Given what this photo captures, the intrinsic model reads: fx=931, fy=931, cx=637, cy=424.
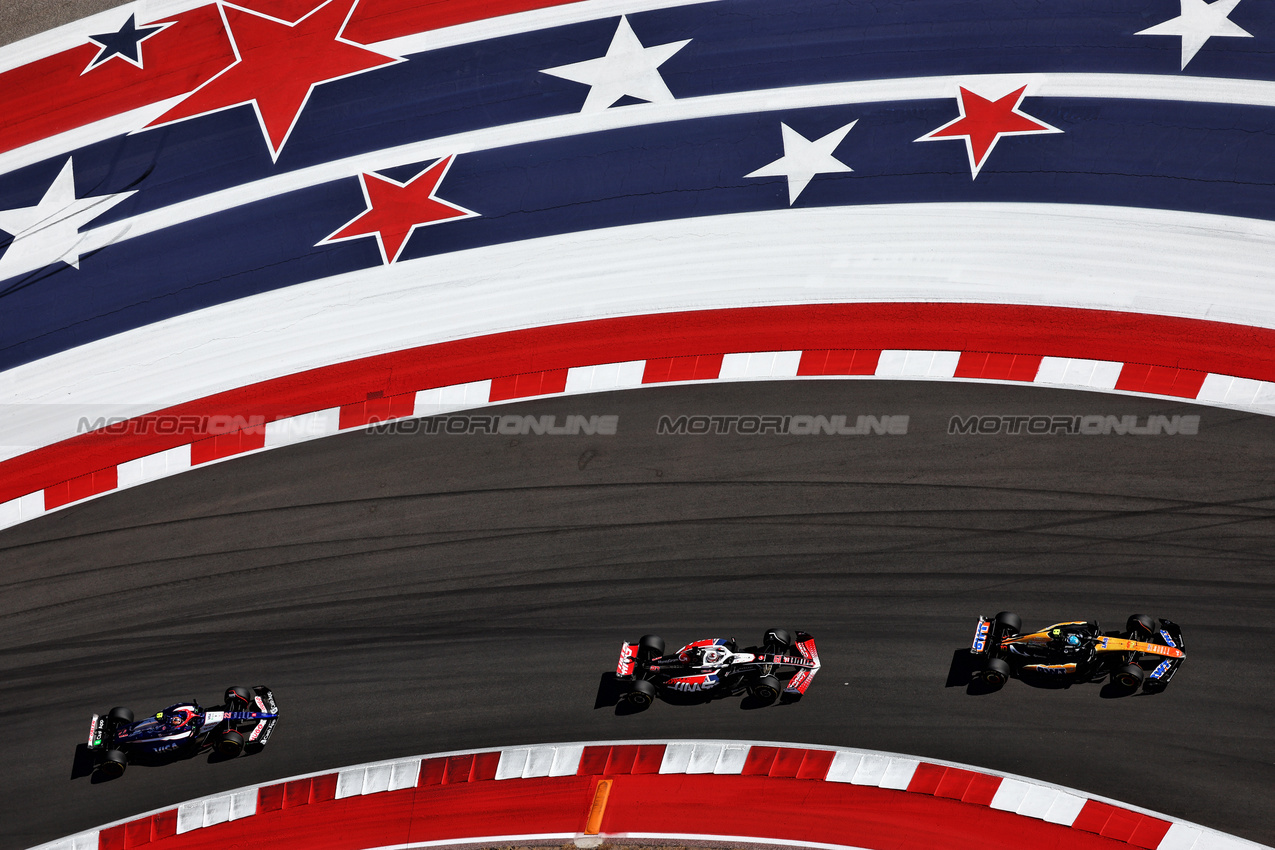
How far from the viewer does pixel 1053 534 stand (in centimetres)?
1488

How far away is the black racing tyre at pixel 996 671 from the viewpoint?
13953mm

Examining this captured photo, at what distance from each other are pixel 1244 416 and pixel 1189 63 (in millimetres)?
6643

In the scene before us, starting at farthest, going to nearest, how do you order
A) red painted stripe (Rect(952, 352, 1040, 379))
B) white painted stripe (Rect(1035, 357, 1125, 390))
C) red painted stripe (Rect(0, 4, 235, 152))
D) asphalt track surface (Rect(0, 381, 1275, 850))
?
red painted stripe (Rect(0, 4, 235, 152)), red painted stripe (Rect(952, 352, 1040, 379)), white painted stripe (Rect(1035, 357, 1125, 390)), asphalt track surface (Rect(0, 381, 1275, 850))

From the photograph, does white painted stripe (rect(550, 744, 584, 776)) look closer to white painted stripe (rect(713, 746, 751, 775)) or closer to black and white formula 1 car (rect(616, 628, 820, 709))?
black and white formula 1 car (rect(616, 628, 820, 709))

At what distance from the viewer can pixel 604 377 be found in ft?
52.7

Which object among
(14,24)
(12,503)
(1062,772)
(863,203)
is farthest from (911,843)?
(14,24)

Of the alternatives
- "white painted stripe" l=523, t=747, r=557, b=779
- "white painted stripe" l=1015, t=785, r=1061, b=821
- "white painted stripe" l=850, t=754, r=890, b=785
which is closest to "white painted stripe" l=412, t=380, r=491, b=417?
"white painted stripe" l=523, t=747, r=557, b=779

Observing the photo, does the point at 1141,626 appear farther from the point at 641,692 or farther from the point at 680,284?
the point at 680,284

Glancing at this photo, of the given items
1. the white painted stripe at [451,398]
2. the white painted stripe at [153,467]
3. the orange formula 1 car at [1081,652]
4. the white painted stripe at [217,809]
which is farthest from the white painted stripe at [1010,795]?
the white painted stripe at [153,467]

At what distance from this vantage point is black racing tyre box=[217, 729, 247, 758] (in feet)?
46.2

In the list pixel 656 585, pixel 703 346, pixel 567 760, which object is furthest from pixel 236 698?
pixel 703 346

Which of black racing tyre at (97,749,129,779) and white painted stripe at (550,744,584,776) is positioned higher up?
white painted stripe at (550,744,584,776)

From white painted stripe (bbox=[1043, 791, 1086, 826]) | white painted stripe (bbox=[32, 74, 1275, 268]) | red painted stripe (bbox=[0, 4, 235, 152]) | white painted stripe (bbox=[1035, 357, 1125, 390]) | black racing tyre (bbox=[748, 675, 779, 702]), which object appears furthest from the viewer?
red painted stripe (bbox=[0, 4, 235, 152])

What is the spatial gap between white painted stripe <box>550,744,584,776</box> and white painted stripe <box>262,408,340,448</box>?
21.5ft
